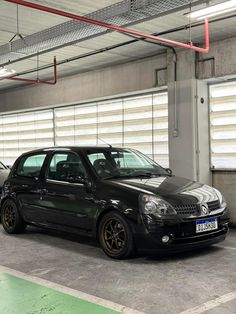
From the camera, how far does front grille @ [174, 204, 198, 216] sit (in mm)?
5355

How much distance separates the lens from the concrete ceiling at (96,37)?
6.08 meters

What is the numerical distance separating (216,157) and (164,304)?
16.4 ft

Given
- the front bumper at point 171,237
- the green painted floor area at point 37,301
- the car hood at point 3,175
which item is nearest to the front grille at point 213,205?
the front bumper at point 171,237

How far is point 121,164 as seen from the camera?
21.1 feet

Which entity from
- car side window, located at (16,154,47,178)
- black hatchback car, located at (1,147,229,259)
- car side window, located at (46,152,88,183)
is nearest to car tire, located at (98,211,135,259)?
black hatchback car, located at (1,147,229,259)

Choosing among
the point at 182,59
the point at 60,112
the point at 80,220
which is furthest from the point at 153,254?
the point at 60,112

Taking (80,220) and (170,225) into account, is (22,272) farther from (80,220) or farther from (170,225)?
(170,225)

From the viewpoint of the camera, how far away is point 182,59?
27.7ft

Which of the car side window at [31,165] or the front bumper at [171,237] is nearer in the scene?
the front bumper at [171,237]

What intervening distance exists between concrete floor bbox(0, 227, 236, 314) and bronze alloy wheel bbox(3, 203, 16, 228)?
2.14 feet

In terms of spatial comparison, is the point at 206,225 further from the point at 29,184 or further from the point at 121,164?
the point at 29,184

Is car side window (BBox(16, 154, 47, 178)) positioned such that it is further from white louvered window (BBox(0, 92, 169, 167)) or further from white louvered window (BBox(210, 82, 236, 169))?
white louvered window (BBox(210, 82, 236, 169))

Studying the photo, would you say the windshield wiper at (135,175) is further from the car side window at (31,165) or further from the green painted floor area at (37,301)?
the green painted floor area at (37,301)

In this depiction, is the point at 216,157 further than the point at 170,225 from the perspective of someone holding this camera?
Yes
